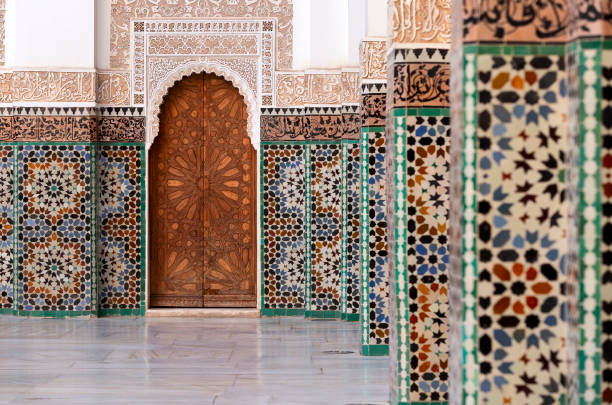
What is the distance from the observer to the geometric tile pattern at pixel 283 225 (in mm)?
5637

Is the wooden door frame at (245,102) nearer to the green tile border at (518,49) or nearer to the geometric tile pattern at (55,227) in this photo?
the geometric tile pattern at (55,227)

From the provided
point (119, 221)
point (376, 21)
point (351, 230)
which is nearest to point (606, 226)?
point (376, 21)

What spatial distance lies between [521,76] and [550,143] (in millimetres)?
145

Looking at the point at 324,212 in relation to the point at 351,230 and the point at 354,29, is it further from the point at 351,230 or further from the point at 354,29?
the point at 354,29

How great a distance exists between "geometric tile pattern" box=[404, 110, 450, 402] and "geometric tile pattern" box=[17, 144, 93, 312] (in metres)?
3.23

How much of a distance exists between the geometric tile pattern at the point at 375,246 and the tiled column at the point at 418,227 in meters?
1.26

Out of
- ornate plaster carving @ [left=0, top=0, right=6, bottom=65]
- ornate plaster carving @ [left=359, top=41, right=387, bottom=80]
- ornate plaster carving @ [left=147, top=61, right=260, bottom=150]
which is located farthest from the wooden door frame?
ornate plaster carving @ [left=359, top=41, right=387, bottom=80]

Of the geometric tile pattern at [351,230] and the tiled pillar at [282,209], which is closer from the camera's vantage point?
the geometric tile pattern at [351,230]

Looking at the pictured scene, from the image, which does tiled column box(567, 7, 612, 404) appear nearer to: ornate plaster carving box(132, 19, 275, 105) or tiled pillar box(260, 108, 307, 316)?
tiled pillar box(260, 108, 307, 316)

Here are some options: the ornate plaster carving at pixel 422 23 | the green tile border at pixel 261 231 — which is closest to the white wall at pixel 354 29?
the green tile border at pixel 261 231

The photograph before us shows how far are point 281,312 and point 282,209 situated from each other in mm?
689

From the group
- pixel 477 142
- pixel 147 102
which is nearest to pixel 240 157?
pixel 147 102

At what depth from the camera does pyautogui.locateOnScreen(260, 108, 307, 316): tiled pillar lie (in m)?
5.62

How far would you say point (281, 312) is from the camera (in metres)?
5.70
